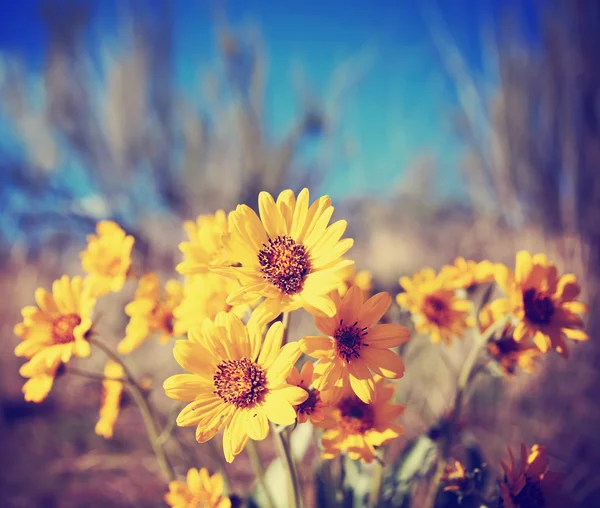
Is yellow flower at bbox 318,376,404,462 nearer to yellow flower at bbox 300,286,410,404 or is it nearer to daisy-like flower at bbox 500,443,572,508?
yellow flower at bbox 300,286,410,404

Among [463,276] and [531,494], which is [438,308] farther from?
[531,494]

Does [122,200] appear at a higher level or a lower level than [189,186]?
higher

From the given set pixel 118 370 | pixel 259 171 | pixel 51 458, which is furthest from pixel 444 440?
pixel 259 171

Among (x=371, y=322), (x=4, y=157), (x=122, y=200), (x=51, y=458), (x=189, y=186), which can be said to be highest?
(x=4, y=157)

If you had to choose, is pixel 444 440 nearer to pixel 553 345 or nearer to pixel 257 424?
pixel 553 345

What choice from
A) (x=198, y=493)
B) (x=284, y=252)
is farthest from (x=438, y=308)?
(x=198, y=493)

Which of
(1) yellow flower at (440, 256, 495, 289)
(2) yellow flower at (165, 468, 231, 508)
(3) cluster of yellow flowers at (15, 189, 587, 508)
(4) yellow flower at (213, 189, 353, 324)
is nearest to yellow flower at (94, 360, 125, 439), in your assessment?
(3) cluster of yellow flowers at (15, 189, 587, 508)

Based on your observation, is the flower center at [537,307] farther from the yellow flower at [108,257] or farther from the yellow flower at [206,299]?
the yellow flower at [108,257]
